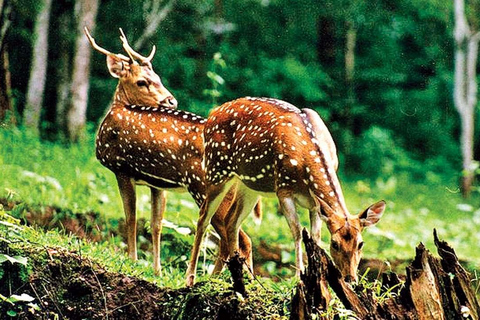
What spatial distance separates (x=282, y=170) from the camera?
19.3 feet

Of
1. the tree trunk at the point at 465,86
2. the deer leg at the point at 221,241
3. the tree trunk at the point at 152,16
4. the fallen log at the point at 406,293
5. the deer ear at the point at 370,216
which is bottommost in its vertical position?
the tree trunk at the point at 465,86

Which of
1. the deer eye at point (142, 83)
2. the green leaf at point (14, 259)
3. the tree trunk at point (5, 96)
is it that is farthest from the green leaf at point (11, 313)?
the tree trunk at point (5, 96)

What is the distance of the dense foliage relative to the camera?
16.8 meters

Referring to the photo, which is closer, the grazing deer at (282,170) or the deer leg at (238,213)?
the grazing deer at (282,170)

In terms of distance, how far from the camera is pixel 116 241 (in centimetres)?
822

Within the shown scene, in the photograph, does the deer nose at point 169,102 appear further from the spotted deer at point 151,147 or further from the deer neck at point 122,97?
the deer neck at point 122,97

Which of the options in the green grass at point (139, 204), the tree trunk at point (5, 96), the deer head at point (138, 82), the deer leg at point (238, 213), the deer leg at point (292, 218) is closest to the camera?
the deer leg at point (292, 218)

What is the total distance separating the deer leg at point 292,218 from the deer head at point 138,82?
2005mm

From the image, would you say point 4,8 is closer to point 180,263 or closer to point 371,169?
point 180,263

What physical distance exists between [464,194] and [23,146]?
1057 centimetres

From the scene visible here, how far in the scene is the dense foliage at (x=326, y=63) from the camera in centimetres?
1684

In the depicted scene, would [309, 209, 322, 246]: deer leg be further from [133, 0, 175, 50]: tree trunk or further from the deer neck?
[133, 0, 175, 50]: tree trunk

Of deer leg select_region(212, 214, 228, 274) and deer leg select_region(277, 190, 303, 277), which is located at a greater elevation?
deer leg select_region(277, 190, 303, 277)

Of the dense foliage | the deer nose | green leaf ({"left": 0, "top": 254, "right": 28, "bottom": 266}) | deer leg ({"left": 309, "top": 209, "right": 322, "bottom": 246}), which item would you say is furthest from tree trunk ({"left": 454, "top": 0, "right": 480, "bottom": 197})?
green leaf ({"left": 0, "top": 254, "right": 28, "bottom": 266})
